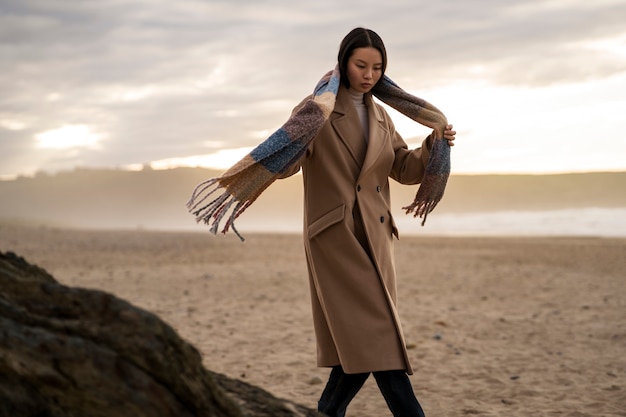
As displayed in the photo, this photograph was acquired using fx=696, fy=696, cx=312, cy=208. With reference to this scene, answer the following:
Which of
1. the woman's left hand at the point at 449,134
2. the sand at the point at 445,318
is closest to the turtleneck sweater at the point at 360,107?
the woman's left hand at the point at 449,134

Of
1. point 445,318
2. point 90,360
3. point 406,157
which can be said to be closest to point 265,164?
point 406,157

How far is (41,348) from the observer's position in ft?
5.94

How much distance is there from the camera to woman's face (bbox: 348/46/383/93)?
372cm

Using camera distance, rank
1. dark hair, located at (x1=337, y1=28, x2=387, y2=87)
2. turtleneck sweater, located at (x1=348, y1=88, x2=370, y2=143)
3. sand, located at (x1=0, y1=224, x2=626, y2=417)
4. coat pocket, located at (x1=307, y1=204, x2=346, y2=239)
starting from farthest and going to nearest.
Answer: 1. sand, located at (x1=0, y1=224, x2=626, y2=417)
2. turtleneck sweater, located at (x1=348, y1=88, x2=370, y2=143)
3. dark hair, located at (x1=337, y1=28, x2=387, y2=87)
4. coat pocket, located at (x1=307, y1=204, x2=346, y2=239)

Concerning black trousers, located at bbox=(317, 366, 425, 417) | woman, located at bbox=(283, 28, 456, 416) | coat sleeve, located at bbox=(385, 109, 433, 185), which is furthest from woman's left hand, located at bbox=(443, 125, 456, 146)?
black trousers, located at bbox=(317, 366, 425, 417)

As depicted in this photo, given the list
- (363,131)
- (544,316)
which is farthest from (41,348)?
(544,316)

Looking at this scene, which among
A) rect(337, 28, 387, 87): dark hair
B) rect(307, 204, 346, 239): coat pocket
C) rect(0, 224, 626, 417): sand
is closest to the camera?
rect(307, 204, 346, 239): coat pocket

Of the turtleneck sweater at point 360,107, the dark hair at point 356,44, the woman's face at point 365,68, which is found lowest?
the turtleneck sweater at point 360,107

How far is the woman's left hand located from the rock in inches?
94.9

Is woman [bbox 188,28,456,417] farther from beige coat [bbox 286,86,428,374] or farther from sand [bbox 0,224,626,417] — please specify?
sand [bbox 0,224,626,417]

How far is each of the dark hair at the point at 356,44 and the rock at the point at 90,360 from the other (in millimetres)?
2203

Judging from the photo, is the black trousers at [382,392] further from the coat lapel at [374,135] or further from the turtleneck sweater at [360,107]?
the turtleneck sweater at [360,107]

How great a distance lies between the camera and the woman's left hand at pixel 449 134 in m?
4.04

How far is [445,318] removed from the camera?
31.1ft
